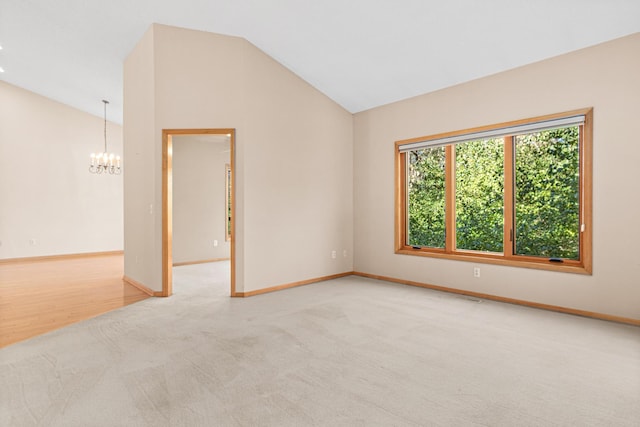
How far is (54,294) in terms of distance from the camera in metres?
4.52

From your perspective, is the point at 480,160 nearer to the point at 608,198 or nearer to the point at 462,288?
the point at 608,198

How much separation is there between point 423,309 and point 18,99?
29.3ft

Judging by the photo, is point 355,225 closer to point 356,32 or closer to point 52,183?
point 356,32

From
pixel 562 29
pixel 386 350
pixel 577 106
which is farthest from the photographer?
pixel 577 106

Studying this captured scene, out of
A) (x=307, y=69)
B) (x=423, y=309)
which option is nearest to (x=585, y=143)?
(x=423, y=309)

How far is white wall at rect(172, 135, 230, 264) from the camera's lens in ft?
23.7

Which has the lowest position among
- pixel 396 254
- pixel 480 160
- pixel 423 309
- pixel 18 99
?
pixel 423 309

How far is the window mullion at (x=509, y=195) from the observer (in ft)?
13.7

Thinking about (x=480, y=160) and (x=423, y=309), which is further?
(x=480, y=160)

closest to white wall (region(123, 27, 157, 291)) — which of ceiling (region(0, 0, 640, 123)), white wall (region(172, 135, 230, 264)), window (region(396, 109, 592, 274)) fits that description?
ceiling (region(0, 0, 640, 123))

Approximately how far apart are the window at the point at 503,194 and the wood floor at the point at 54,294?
4.17 metres

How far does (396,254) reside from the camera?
5227mm

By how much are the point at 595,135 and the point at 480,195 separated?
1370 millimetres

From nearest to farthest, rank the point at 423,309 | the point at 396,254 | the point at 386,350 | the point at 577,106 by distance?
the point at 386,350
the point at 577,106
the point at 423,309
the point at 396,254
